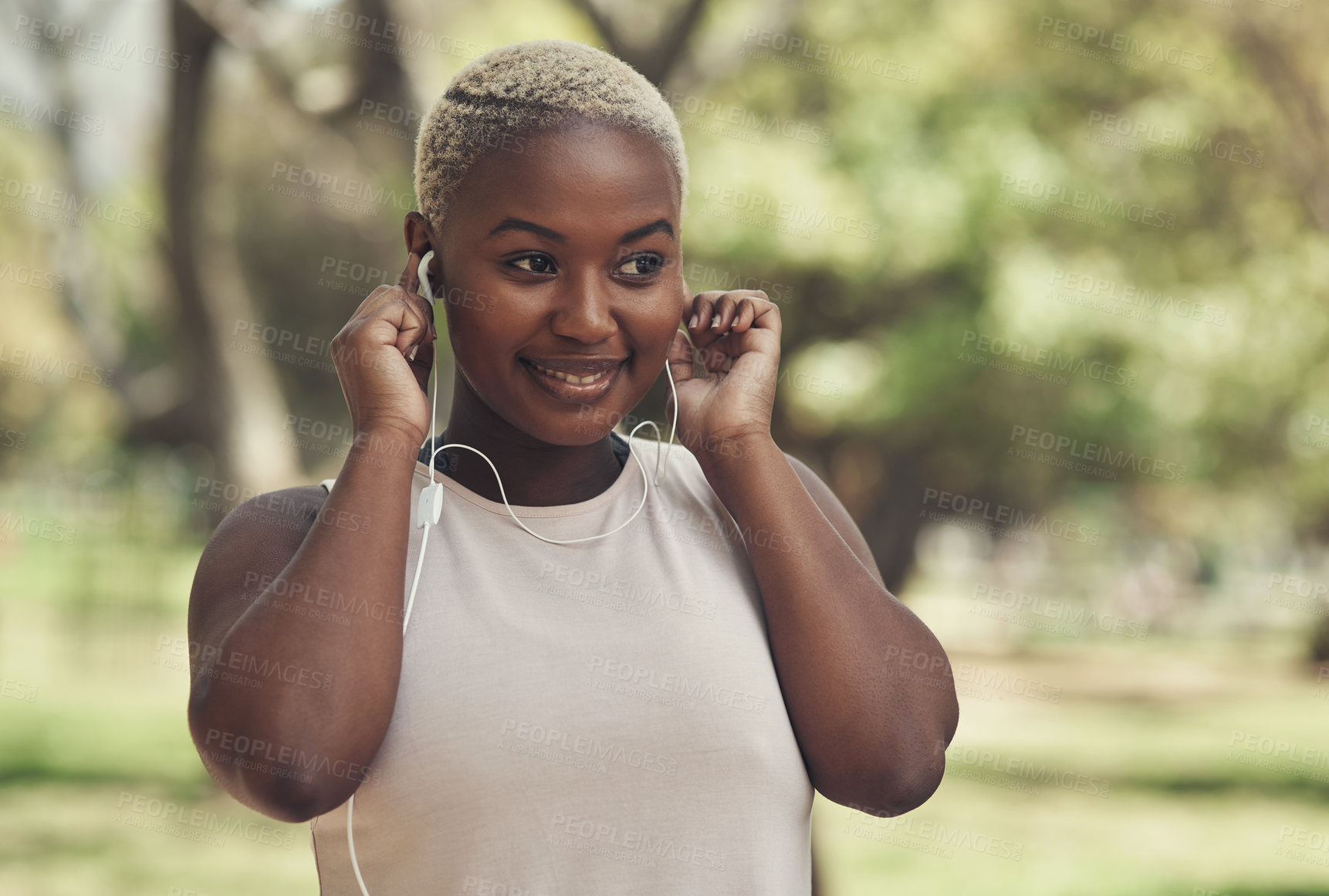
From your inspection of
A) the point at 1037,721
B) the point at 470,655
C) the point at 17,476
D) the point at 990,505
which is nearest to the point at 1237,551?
the point at 990,505

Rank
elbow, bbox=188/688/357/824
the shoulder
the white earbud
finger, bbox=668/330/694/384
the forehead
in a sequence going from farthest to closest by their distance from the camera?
finger, bbox=668/330/694/384 < the shoulder < the white earbud < the forehead < elbow, bbox=188/688/357/824

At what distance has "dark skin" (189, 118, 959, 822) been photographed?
1.67 metres

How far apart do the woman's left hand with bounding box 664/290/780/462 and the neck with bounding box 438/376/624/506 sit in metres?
0.18

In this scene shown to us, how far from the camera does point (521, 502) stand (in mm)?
2014

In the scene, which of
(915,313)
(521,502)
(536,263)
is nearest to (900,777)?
(521,502)

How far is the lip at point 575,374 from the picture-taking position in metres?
1.88

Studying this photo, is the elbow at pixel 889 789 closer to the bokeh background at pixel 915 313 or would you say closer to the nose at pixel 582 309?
the nose at pixel 582 309

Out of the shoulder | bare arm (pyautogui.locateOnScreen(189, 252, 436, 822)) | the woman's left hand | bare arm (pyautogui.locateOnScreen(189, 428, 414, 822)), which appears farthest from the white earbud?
the shoulder

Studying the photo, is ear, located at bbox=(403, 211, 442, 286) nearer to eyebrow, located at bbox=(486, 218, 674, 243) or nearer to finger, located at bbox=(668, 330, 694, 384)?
eyebrow, located at bbox=(486, 218, 674, 243)

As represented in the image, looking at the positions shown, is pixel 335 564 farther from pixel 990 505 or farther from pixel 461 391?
pixel 990 505

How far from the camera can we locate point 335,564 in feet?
5.60

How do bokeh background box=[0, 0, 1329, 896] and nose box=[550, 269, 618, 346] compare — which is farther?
bokeh background box=[0, 0, 1329, 896]

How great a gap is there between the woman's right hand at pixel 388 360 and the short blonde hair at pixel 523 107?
145mm

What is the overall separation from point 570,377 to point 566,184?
0.97ft
